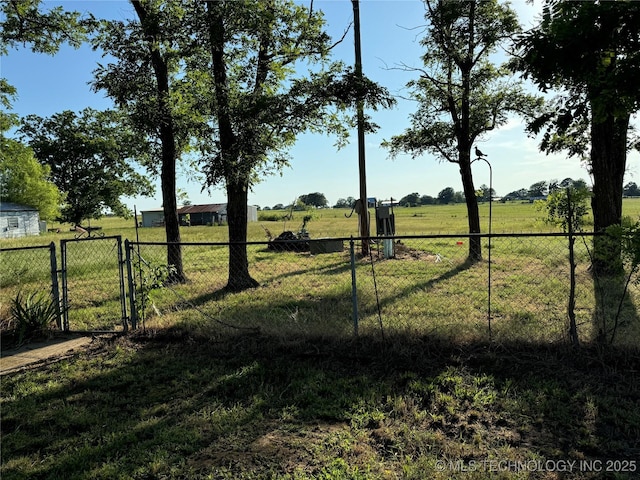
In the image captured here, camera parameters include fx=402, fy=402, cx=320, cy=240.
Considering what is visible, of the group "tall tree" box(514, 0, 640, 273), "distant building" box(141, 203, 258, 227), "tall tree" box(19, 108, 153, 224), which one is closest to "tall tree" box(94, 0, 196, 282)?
"tall tree" box(514, 0, 640, 273)

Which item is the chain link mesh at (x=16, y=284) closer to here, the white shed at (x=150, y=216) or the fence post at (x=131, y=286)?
the fence post at (x=131, y=286)

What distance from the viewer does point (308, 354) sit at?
4574 mm

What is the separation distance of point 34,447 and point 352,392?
2542mm

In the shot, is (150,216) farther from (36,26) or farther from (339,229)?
(36,26)

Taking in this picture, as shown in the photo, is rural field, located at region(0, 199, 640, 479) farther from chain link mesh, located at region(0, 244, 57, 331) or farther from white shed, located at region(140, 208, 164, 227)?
white shed, located at region(140, 208, 164, 227)

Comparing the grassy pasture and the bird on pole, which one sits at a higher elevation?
the bird on pole

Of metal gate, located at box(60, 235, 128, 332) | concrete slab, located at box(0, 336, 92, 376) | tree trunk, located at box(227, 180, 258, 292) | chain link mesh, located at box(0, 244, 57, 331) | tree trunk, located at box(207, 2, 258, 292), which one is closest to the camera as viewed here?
concrete slab, located at box(0, 336, 92, 376)

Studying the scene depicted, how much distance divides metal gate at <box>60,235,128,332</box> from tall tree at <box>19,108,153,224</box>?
75.6ft

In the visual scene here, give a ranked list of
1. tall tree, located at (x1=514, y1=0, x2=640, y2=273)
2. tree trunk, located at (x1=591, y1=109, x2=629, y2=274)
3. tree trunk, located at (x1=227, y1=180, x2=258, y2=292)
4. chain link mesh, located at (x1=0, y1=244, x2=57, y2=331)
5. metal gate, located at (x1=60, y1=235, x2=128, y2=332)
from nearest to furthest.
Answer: tall tree, located at (x1=514, y1=0, x2=640, y2=273) → metal gate, located at (x1=60, y1=235, x2=128, y2=332) → chain link mesh, located at (x1=0, y1=244, x2=57, y2=331) → tree trunk, located at (x1=591, y1=109, x2=629, y2=274) → tree trunk, located at (x1=227, y1=180, x2=258, y2=292)

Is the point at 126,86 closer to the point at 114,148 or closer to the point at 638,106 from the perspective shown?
the point at 638,106

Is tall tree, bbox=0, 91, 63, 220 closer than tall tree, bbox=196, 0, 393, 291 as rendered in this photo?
No

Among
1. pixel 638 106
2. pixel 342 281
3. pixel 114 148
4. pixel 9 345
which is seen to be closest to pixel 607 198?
pixel 638 106

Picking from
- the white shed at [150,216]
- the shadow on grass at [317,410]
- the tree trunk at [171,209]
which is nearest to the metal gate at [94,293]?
the tree trunk at [171,209]

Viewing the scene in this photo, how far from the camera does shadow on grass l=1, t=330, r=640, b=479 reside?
2734 mm
